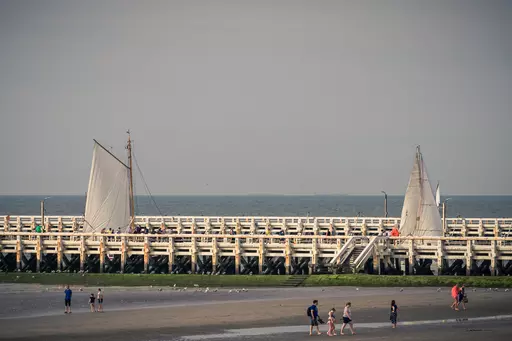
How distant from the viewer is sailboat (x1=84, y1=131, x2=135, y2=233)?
82.4 m

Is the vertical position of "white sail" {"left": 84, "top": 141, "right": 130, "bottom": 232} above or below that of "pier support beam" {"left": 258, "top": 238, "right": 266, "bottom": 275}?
above

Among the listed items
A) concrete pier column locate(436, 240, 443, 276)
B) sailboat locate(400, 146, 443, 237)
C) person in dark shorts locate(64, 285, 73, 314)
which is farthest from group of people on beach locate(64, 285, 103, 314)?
sailboat locate(400, 146, 443, 237)

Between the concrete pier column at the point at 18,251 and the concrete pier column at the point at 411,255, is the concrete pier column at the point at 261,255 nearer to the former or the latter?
the concrete pier column at the point at 411,255

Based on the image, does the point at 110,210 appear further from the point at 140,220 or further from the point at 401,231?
the point at 401,231

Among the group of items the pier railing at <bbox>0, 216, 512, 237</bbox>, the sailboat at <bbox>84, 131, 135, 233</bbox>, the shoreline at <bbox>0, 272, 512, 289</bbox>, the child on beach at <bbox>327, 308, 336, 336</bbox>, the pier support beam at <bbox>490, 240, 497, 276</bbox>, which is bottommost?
the child on beach at <bbox>327, 308, 336, 336</bbox>

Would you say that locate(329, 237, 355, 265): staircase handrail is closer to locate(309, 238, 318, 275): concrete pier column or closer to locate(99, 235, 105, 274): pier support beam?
locate(309, 238, 318, 275): concrete pier column

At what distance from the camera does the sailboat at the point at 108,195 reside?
82.4 metres

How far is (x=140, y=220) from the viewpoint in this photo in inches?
3533

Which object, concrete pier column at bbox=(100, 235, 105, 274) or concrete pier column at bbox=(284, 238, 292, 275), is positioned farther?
concrete pier column at bbox=(100, 235, 105, 274)

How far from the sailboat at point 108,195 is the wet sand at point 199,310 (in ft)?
63.1

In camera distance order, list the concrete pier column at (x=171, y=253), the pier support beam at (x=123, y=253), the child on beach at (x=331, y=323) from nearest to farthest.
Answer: the child on beach at (x=331, y=323) → the concrete pier column at (x=171, y=253) → the pier support beam at (x=123, y=253)

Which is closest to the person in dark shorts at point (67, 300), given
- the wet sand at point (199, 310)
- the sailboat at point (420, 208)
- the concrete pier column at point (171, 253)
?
the wet sand at point (199, 310)

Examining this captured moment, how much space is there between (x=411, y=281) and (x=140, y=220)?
1289 inches

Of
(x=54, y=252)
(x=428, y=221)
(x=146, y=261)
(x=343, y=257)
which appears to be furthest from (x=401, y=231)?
(x=54, y=252)
